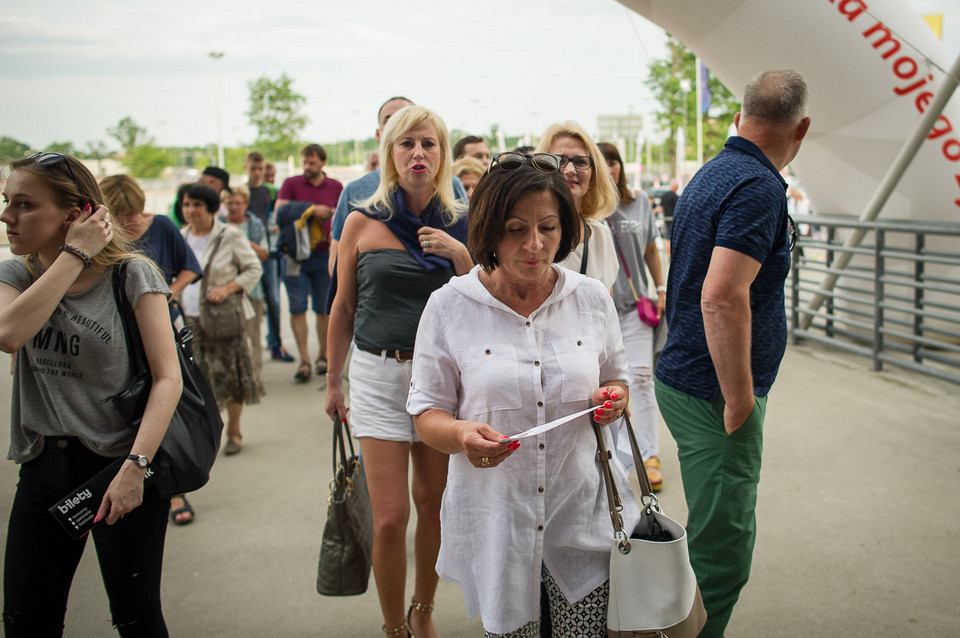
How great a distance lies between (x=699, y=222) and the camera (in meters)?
Answer: 2.63

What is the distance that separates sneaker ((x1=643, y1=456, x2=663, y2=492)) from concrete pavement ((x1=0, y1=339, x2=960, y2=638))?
0.24ft

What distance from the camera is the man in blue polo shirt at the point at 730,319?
246 cm

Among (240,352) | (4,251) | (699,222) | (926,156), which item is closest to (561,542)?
(699,222)

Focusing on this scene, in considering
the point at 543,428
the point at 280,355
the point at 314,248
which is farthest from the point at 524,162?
the point at 280,355

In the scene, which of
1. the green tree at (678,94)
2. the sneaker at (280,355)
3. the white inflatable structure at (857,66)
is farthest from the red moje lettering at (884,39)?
the green tree at (678,94)

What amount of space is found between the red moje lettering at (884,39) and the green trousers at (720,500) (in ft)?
19.7

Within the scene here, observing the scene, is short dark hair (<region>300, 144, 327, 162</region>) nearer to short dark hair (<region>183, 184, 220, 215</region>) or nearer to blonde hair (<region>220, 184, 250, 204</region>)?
blonde hair (<region>220, 184, 250, 204</region>)

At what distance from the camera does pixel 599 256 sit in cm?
376

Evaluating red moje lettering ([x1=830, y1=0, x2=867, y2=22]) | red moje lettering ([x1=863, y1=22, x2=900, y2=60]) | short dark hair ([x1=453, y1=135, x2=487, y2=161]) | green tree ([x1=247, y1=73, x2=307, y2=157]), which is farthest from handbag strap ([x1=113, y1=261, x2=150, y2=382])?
green tree ([x1=247, y1=73, x2=307, y2=157])

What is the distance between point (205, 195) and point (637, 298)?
322 centimetres

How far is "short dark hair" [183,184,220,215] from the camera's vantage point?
221 inches

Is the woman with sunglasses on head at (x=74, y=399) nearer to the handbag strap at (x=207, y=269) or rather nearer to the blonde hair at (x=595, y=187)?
the blonde hair at (x=595, y=187)

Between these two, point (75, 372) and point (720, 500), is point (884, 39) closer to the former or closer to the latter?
point (720, 500)

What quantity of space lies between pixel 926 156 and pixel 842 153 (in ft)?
2.61
